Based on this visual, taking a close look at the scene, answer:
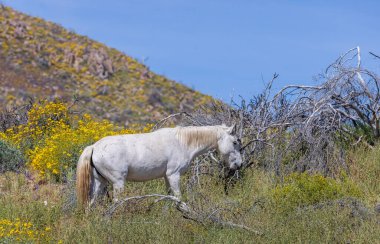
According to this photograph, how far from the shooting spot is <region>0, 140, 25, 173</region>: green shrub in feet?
53.5

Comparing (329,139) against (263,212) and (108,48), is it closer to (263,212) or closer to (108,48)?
(263,212)

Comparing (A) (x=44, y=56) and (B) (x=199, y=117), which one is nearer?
(B) (x=199, y=117)

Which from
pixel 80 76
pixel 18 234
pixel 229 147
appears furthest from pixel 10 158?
pixel 80 76

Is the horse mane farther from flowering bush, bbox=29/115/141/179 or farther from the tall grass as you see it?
flowering bush, bbox=29/115/141/179

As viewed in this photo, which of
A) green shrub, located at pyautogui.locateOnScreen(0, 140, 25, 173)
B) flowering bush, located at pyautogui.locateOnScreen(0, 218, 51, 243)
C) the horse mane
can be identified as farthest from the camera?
green shrub, located at pyautogui.locateOnScreen(0, 140, 25, 173)

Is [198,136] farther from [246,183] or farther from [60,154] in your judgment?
[60,154]

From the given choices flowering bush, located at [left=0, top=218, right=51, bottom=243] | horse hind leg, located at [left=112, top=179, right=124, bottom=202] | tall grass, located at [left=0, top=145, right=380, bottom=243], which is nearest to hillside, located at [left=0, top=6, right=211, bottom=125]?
tall grass, located at [left=0, top=145, right=380, bottom=243]

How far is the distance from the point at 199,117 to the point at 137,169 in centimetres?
453

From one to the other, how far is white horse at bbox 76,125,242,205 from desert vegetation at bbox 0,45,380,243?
315mm

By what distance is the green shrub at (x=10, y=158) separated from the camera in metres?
16.3

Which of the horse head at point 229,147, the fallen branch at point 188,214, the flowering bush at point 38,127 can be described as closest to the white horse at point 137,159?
the horse head at point 229,147

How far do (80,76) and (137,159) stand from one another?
3820 cm

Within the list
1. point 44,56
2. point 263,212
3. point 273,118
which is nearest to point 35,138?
point 273,118

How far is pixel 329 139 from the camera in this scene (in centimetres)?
1598
